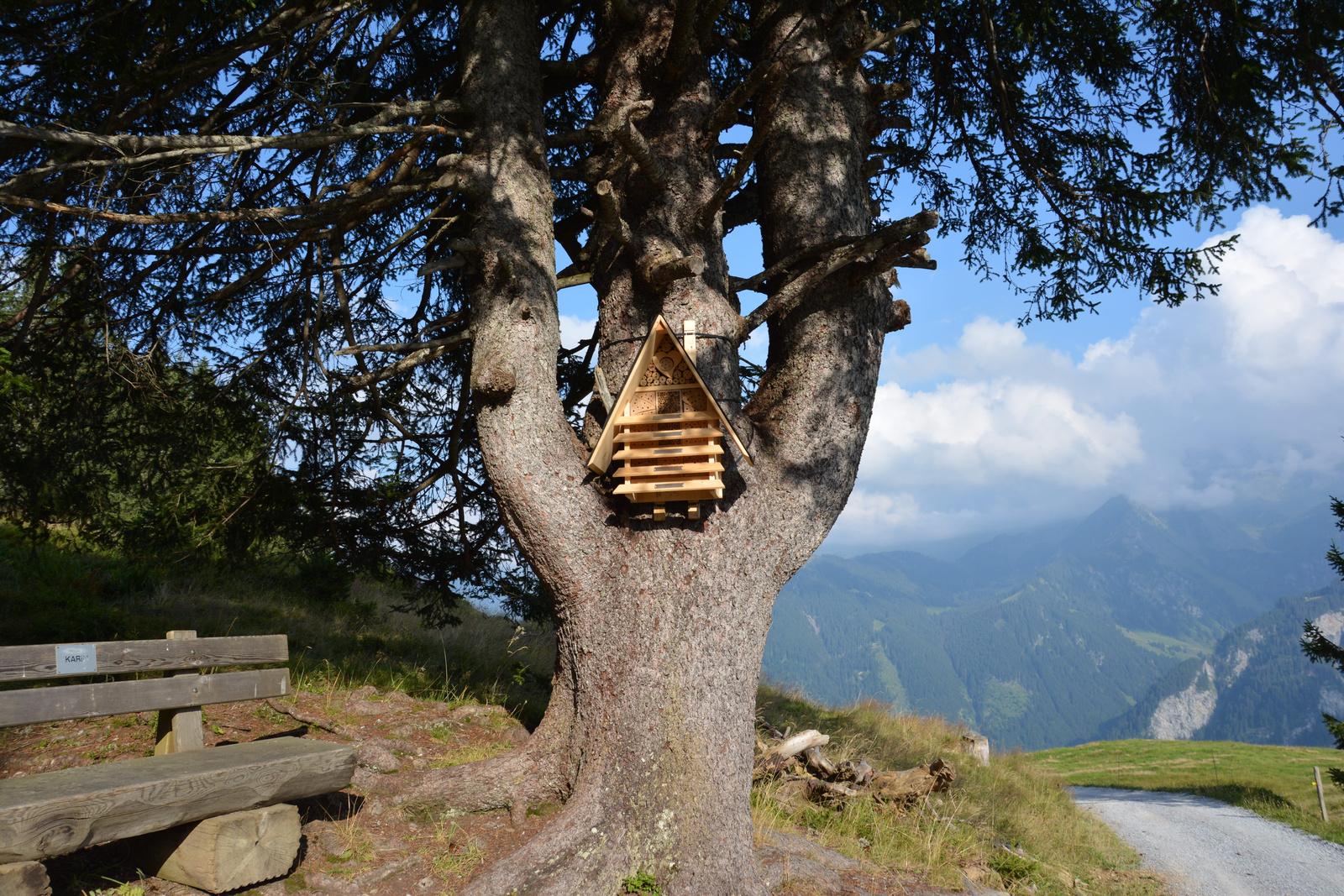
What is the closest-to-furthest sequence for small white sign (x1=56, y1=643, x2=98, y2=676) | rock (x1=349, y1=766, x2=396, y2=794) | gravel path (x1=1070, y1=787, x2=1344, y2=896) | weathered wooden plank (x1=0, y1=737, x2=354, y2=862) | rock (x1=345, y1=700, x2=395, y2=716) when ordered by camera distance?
weathered wooden plank (x1=0, y1=737, x2=354, y2=862), small white sign (x1=56, y1=643, x2=98, y2=676), rock (x1=349, y1=766, x2=396, y2=794), rock (x1=345, y1=700, x2=395, y2=716), gravel path (x1=1070, y1=787, x2=1344, y2=896)

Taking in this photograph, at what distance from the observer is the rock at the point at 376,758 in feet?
15.4

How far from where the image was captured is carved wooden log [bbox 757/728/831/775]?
5.80 m

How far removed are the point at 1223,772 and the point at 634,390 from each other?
19.4 metres

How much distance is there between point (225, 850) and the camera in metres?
3.20

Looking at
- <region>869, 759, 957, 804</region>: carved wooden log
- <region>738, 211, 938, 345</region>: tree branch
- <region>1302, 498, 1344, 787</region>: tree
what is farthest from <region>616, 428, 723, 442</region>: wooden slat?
<region>1302, 498, 1344, 787</region>: tree

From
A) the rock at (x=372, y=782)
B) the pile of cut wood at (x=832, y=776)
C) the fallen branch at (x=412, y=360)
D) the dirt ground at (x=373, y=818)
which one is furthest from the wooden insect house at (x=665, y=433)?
the pile of cut wood at (x=832, y=776)

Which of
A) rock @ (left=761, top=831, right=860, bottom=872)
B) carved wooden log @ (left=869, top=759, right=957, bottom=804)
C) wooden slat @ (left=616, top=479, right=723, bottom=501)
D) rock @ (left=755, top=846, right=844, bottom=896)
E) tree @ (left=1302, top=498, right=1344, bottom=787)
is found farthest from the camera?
tree @ (left=1302, top=498, right=1344, bottom=787)

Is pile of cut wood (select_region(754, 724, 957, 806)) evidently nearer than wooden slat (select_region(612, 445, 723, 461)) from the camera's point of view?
No

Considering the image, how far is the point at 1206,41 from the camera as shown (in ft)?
21.4

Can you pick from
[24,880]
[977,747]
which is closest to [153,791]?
[24,880]

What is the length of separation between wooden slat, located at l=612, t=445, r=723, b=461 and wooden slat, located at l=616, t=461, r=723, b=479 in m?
0.06

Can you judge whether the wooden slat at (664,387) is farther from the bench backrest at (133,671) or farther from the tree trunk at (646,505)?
the bench backrest at (133,671)

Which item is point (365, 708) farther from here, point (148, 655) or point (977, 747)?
point (977, 747)

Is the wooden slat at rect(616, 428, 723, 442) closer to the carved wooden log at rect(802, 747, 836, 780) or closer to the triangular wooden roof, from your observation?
the triangular wooden roof
